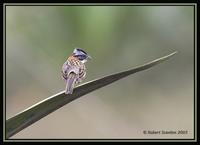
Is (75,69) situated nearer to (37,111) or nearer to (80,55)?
(80,55)

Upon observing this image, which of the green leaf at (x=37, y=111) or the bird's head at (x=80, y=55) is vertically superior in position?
the bird's head at (x=80, y=55)

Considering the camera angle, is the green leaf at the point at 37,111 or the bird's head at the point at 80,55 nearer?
the green leaf at the point at 37,111

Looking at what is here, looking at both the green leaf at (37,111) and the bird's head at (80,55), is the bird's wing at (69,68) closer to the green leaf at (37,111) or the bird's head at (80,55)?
the bird's head at (80,55)

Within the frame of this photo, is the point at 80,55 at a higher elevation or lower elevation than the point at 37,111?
higher

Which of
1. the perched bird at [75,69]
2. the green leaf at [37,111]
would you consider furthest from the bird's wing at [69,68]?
the green leaf at [37,111]

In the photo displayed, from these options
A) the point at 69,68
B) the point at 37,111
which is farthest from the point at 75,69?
the point at 37,111

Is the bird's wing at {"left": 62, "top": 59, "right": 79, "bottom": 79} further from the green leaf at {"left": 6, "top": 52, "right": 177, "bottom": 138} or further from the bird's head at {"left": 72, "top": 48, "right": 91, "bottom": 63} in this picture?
the green leaf at {"left": 6, "top": 52, "right": 177, "bottom": 138}

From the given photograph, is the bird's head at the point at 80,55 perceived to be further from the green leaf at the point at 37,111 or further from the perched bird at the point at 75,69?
the green leaf at the point at 37,111

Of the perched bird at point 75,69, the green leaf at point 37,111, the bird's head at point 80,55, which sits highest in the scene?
the bird's head at point 80,55

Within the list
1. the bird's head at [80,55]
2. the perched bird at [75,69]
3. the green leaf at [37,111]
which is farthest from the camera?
the bird's head at [80,55]

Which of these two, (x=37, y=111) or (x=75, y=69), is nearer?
(x=37, y=111)

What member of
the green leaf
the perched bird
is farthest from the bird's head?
the green leaf

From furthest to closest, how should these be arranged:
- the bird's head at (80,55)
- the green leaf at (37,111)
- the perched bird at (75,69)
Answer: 1. the bird's head at (80,55)
2. the perched bird at (75,69)
3. the green leaf at (37,111)

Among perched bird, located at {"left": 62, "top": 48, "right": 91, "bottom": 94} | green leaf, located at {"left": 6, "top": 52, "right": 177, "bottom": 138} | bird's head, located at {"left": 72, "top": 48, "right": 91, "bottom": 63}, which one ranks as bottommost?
green leaf, located at {"left": 6, "top": 52, "right": 177, "bottom": 138}
